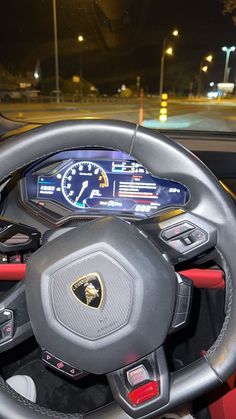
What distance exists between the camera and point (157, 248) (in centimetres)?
90

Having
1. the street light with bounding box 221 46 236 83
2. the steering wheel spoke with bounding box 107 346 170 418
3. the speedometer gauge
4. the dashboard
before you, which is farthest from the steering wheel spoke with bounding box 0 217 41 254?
the street light with bounding box 221 46 236 83

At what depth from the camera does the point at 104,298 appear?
85 cm

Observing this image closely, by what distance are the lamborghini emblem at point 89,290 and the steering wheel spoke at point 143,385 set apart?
0.53 ft

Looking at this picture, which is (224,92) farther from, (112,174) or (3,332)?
(3,332)

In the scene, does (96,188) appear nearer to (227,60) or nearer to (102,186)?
(102,186)

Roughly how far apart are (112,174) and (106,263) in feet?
2.95

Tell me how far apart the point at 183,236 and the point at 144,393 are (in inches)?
13.3

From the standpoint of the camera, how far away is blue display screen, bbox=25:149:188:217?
5.35ft

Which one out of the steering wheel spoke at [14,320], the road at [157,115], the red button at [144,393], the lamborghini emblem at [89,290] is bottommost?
the red button at [144,393]

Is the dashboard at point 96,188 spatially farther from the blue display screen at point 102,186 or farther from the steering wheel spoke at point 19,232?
the steering wheel spoke at point 19,232

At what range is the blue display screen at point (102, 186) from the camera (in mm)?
1631

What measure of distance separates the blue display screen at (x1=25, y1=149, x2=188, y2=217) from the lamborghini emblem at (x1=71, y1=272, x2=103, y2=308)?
0.74 meters

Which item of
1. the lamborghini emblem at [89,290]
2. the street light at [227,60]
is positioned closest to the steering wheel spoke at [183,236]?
the lamborghini emblem at [89,290]

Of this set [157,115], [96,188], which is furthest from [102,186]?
[157,115]
